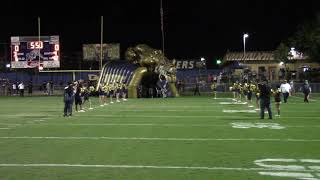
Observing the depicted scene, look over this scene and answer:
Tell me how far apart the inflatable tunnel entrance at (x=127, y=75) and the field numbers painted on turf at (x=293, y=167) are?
3399 cm

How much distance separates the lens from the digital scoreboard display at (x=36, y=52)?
51281 millimetres

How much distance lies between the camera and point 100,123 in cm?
1934

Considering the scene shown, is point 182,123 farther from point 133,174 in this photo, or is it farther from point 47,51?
point 47,51

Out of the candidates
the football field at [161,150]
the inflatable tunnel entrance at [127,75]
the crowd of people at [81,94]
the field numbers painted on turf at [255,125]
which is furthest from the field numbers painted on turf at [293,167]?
the inflatable tunnel entrance at [127,75]

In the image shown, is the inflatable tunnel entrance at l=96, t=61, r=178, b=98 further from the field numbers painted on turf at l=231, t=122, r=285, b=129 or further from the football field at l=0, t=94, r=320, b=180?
the field numbers painted on turf at l=231, t=122, r=285, b=129

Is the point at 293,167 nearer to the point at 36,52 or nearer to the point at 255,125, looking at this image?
the point at 255,125

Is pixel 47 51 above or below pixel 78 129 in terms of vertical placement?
above

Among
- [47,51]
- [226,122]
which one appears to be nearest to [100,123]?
[226,122]

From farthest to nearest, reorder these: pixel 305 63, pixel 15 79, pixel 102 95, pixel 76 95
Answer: pixel 305 63, pixel 15 79, pixel 102 95, pixel 76 95

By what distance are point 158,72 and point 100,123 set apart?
2689cm

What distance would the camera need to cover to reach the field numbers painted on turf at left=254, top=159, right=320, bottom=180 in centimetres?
900

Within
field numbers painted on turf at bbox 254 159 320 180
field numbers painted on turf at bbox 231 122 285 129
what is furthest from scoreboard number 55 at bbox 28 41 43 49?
field numbers painted on turf at bbox 254 159 320 180

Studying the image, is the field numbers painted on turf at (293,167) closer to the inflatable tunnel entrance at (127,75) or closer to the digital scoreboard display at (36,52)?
the inflatable tunnel entrance at (127,75)

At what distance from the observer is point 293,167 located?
9789 millimetres
